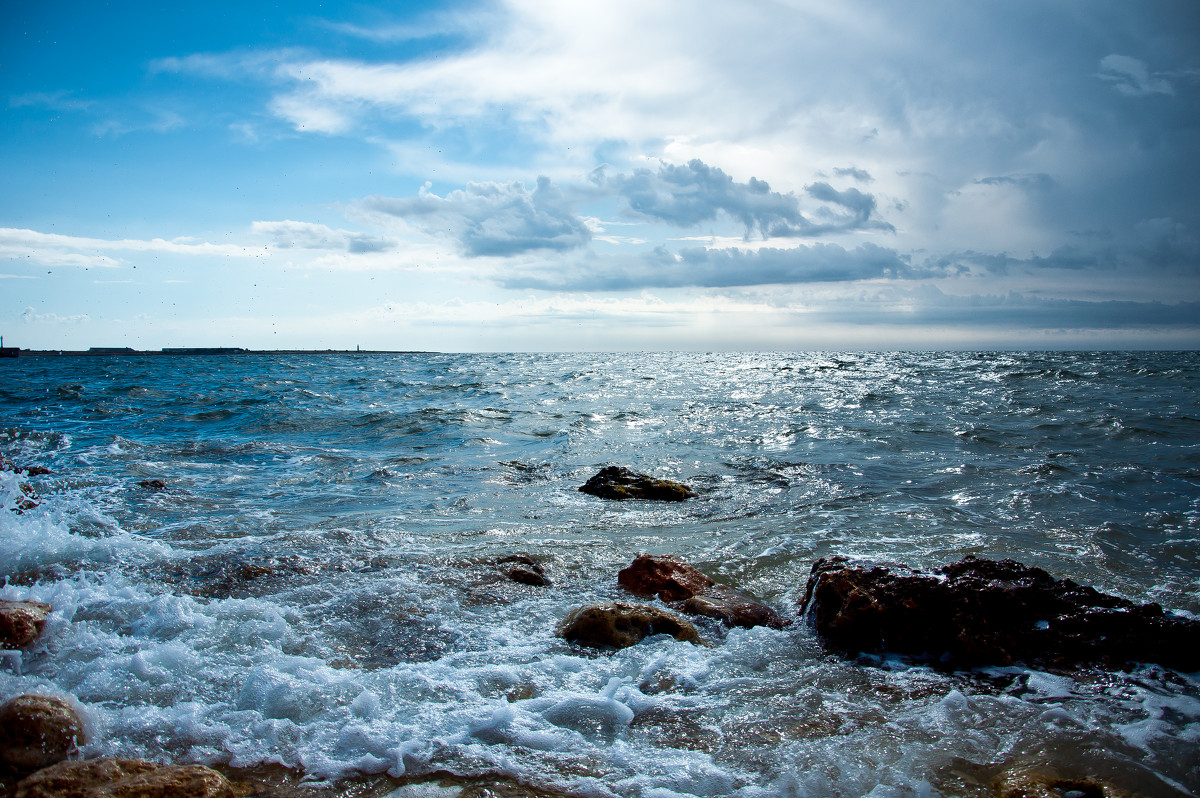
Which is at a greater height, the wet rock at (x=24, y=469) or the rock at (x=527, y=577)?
the wet rock at (x=24, y=469)

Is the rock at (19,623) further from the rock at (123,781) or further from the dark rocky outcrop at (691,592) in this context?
the dark rocky outcrop at (691,592)

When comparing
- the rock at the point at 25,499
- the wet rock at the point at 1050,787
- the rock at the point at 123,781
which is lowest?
the wet rock at the point at 1050,787

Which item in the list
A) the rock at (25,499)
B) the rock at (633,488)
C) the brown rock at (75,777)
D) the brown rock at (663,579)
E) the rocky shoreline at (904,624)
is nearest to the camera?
the brown rock at (75,777)

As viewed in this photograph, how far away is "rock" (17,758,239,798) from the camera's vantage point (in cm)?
265

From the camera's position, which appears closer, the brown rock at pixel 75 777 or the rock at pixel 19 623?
the brown rock at pixel 75 777

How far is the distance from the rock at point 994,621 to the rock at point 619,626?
3.61 feet

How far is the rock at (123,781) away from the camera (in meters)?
2.65

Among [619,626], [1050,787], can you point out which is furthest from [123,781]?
[1050,787]

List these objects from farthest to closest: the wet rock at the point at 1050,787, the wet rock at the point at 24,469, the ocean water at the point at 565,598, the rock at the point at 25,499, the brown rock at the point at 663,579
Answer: the wet rock at the point at 24,469
the rock at the point at 25,499
the brown rock at the point at 663,579
the ocean water at the point at 565,598
the wet rock at the point at 1050,787

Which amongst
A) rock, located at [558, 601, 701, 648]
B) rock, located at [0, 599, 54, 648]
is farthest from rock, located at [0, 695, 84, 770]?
rock, located at [558, 601, 701, 648]

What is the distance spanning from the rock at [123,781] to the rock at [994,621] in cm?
388

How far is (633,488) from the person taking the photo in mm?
9562

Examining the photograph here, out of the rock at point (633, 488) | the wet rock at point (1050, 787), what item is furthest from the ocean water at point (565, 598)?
the rock at point (633, 488)

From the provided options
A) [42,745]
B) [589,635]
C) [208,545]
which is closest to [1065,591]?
[589,635]
